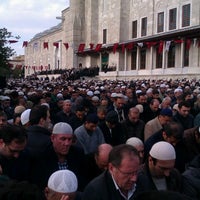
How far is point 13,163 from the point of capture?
152 inches

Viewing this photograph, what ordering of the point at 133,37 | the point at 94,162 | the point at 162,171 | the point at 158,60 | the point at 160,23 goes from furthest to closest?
the point at 133,37
the point at 160,23
the point at 158,60
the point at 94,162
the point at 162,171

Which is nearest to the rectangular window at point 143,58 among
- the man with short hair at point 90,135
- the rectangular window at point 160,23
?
the rectangular window at point 160,23

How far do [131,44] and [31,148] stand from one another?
116ft

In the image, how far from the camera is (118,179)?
320 cm

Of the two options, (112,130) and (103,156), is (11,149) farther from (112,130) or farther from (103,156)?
(112,130)

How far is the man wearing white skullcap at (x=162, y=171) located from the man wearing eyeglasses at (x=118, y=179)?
447mm

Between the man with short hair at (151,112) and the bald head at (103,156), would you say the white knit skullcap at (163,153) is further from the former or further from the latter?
the man with short hair at (151,112)

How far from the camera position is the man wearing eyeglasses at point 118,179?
3162 millimetres

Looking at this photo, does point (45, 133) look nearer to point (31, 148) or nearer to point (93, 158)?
point (31, 148)

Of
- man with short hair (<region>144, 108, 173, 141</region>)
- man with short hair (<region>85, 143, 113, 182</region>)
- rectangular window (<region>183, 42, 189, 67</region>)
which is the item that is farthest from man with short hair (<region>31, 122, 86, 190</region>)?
rectangular window (<region>183, 42, 189, 67</region>)

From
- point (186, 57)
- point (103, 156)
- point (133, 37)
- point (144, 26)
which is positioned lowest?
point (103, 156)

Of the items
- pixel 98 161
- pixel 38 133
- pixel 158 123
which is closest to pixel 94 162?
pixel 98 161

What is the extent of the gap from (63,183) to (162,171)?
1.20 m

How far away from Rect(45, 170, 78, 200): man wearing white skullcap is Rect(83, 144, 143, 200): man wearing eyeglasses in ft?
1.26
